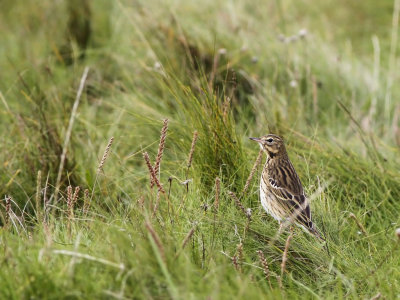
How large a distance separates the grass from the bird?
0.26 ft

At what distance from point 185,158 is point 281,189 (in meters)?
0.61

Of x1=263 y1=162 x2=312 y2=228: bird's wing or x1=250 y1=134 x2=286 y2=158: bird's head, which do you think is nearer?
x1=263 y1=162 x2=312 y2=228: bird's wing

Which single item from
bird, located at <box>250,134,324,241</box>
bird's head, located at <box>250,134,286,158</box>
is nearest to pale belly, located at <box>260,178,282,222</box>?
bird, located at <box>250,134,324,241</box>

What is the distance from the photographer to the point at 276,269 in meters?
3.27

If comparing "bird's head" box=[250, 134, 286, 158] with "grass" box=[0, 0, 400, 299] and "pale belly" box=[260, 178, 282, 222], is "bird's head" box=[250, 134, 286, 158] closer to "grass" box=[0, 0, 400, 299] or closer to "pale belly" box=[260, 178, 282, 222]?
"grass" box=[0, 0, 400, 299]

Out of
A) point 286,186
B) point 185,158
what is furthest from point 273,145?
point 185,158

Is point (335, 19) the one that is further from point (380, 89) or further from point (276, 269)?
point (276, 269)

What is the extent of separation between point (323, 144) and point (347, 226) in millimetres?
1028

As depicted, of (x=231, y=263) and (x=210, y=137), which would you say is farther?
(x=210, y=137)

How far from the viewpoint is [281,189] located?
12.3 feet

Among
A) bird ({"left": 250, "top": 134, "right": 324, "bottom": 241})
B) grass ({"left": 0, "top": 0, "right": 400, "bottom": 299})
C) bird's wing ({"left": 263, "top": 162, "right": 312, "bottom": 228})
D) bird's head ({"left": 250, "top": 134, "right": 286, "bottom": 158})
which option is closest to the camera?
grass ({"left": 0, "top": 0, "right": 400, "bottom": 299})

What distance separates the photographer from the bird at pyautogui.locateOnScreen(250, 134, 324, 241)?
3.44 meters

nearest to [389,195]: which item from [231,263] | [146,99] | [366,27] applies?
[231,263]

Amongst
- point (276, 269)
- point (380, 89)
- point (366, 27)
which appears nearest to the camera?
point (276, 269)
